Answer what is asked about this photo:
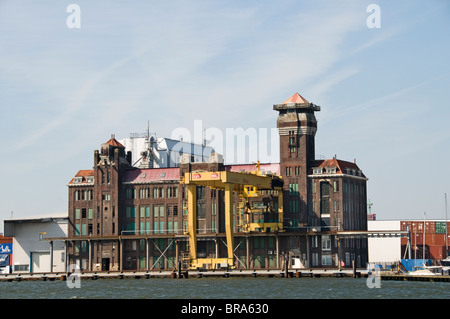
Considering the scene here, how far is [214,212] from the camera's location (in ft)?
454

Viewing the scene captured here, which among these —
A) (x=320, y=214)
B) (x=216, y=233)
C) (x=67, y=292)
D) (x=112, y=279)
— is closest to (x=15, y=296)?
(x=67, y=292)

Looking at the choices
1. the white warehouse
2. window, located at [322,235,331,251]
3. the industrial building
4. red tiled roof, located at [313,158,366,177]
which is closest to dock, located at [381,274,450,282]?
window, located at [322,235,331,251]

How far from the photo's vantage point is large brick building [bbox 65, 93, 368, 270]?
133000 mm

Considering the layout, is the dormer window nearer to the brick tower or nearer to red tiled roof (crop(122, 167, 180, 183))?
the brick tower

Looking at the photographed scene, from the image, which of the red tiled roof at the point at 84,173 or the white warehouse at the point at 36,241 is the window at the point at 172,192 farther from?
the white warehouse at the point at 36,241

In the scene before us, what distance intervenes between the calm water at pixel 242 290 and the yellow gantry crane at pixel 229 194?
1331 cm

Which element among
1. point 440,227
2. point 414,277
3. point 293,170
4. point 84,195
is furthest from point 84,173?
point 440,227

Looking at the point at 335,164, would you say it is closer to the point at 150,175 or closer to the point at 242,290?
the point at 150,175

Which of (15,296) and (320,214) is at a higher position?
(320,214)

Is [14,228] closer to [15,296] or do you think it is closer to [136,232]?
[136,232]

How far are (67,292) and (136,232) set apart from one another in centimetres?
4876

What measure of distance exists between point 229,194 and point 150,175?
26.5 m
